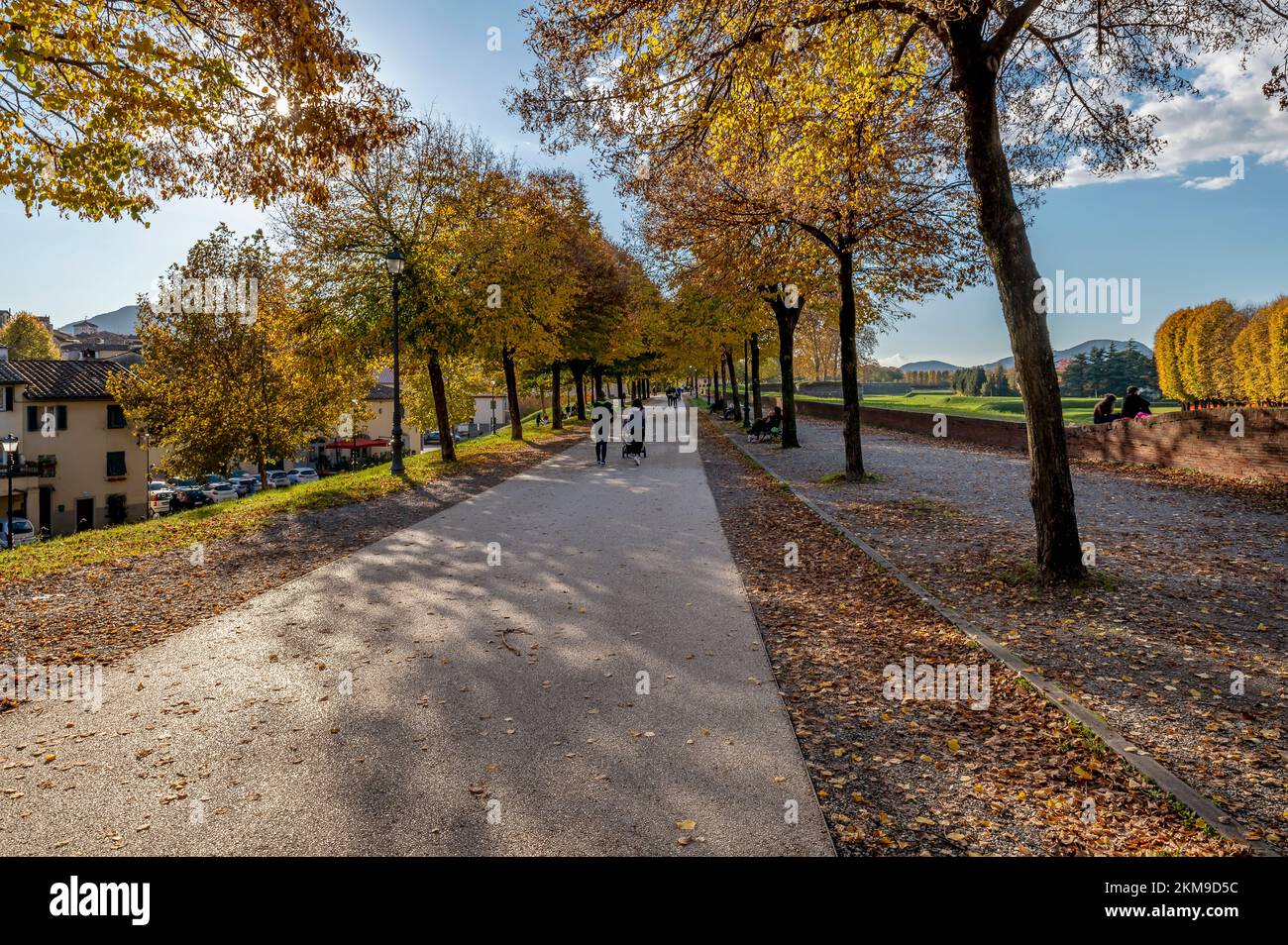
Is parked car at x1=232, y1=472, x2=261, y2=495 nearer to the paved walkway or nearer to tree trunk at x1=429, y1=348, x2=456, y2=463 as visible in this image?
tree trunk at x1=429, y1=348, x2=456, y2=463

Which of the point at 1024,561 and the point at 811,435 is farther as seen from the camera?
the point at 811,435

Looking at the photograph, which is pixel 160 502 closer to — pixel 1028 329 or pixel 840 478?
pixel 840 478

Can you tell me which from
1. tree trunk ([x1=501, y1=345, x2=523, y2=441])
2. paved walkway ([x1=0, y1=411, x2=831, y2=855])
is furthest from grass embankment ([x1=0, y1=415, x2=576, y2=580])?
tree trunk ([x1=501, y1=345, x2=523, y2=441])

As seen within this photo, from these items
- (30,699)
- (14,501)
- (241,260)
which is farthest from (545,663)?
(14,501)

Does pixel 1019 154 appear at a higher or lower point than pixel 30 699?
higher

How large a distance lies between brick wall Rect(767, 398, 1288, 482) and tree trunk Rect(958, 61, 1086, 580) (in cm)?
863

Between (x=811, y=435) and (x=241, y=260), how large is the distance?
2880 centimetres

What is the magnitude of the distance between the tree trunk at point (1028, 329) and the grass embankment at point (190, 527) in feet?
37.9

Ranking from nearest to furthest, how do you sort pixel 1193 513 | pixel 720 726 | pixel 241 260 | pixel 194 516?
pixel 720 726, pixel 1193 513, pixel 194 516, pixel 241 260

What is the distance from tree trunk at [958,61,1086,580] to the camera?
7.13m

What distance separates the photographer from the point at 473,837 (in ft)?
10.6

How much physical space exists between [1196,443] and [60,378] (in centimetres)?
5531

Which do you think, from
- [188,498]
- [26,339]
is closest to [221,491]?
[188,498]
